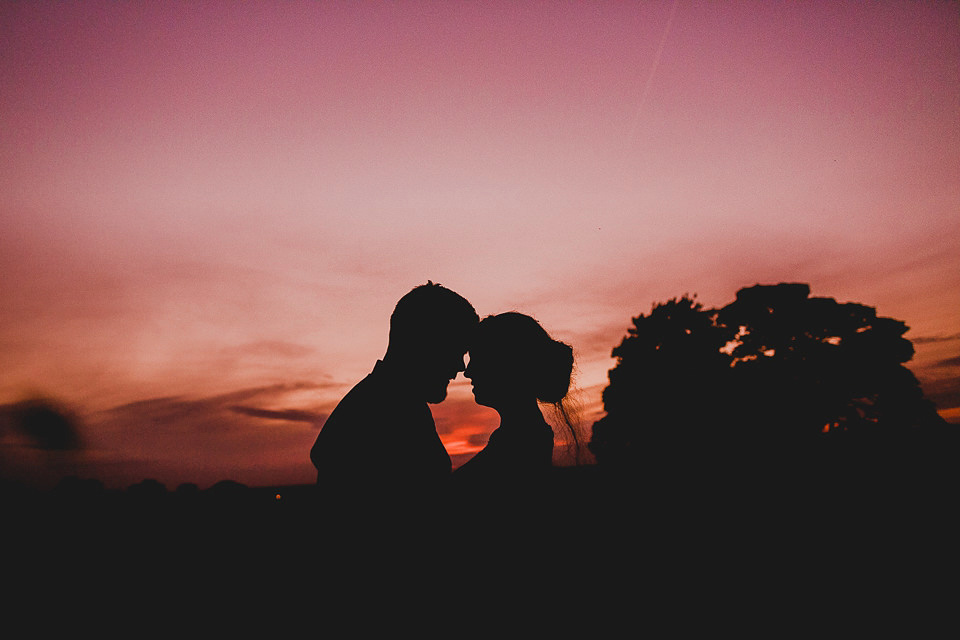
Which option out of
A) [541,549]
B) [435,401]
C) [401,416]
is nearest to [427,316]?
[435,401]

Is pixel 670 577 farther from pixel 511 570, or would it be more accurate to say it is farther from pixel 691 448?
pixel 691 448

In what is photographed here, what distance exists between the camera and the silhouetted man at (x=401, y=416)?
2.75 meters

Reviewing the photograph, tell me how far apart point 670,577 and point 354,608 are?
5.93 meters

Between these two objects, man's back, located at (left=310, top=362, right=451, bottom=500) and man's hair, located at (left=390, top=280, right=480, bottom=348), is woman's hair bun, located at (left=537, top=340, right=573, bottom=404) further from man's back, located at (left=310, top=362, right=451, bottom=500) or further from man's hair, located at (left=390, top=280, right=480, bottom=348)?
man's back, located at (left=310, top=362, right=451, bottom=500)

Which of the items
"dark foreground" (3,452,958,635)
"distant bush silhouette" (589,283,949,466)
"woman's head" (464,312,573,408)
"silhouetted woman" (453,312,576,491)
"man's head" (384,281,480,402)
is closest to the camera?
"dark foreground" (3,452,958,635)

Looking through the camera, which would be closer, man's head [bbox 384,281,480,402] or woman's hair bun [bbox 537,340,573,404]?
man's head [bbox 384,281,480,402]

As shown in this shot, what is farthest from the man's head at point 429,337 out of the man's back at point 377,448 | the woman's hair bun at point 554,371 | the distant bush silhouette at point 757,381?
the distant bush silhouette at point 757,381

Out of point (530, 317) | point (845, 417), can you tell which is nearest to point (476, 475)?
point (530, 317)

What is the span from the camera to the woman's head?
3871mm

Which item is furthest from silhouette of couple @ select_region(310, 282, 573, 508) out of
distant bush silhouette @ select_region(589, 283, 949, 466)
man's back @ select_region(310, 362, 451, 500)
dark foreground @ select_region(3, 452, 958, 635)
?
distant bush silhouette @ select_region(589, 283, 949, 466)

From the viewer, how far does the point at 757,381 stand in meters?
22.5

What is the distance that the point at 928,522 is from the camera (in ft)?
28.3

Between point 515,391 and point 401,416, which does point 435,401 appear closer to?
point 401,416

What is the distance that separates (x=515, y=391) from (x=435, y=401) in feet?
2.58
